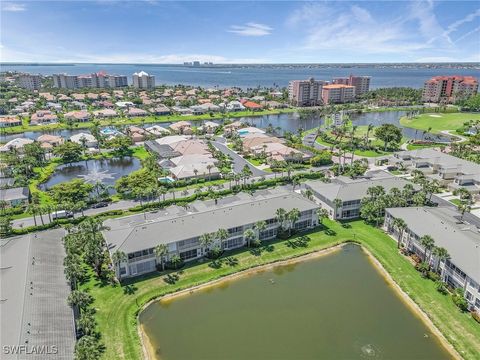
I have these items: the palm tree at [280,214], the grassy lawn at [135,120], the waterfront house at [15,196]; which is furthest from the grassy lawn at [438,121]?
the waterfront house at [15,196]

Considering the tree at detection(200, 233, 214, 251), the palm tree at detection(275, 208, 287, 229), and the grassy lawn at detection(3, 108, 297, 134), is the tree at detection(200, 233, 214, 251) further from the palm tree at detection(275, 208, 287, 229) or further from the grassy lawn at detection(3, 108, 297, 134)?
the grassy lawn at detection(3, 108, 297, 134)

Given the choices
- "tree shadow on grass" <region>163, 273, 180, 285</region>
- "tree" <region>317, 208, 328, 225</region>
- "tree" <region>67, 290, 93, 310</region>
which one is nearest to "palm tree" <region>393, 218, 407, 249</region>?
"tree" <region>317, 208, 328, 225</region>

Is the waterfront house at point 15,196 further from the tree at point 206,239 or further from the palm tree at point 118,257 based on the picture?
the tree at point 206,239

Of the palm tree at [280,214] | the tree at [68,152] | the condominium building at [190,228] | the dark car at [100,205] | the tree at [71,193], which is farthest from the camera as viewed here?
the tree at [68,152]

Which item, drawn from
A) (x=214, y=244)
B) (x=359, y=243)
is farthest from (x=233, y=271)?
(x=359, y=243)

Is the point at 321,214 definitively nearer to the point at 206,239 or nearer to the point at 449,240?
the point at 449,240

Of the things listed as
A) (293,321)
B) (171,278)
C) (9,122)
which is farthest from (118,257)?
(9,122)
